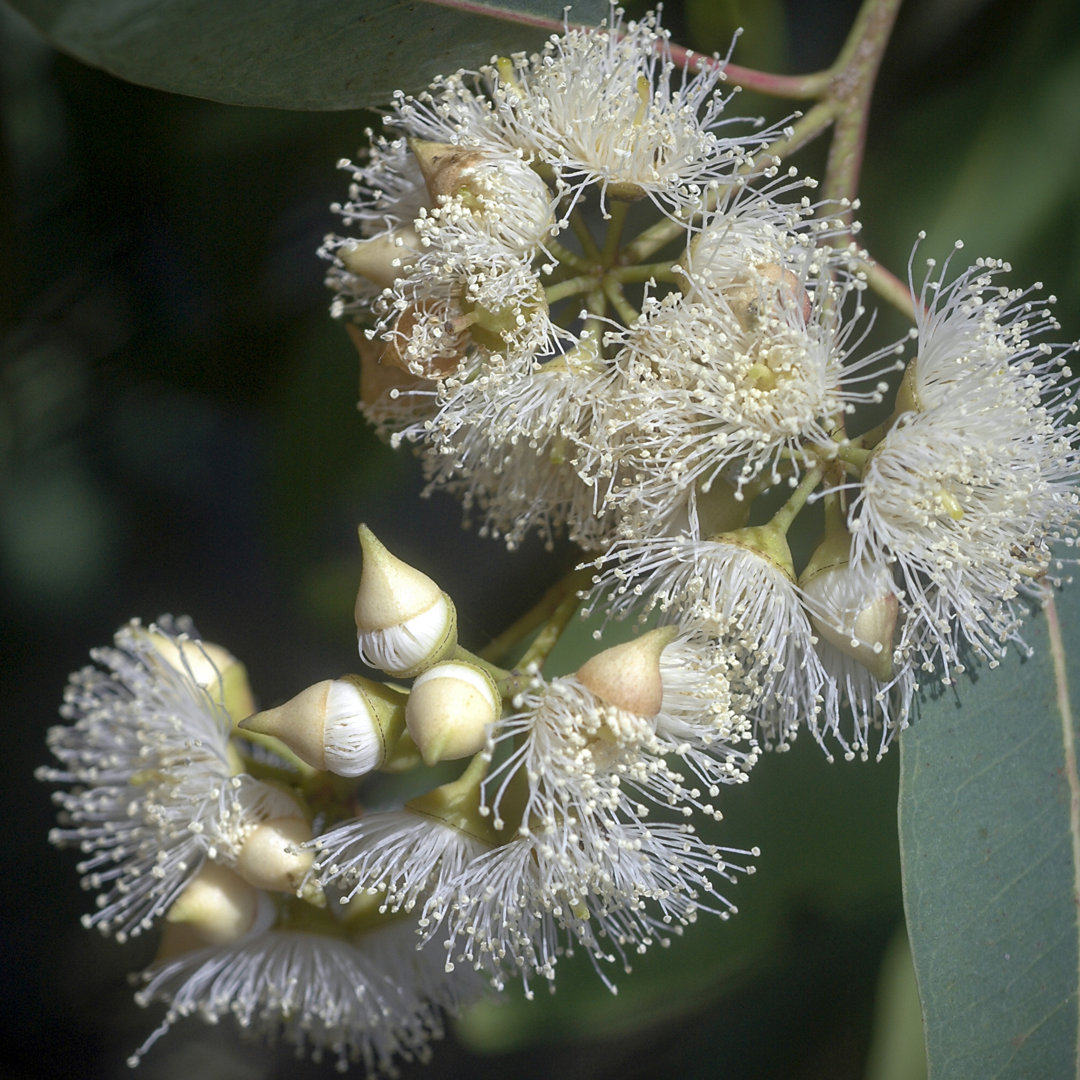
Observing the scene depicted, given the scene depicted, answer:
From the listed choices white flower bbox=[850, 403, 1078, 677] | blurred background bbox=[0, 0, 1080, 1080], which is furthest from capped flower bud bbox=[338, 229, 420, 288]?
white flower bbox=[850, 403, 1078, 677]

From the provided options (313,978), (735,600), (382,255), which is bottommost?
(313,978)

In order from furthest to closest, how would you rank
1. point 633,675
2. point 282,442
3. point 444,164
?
point 282,442 < point 444,164 < point 633,675

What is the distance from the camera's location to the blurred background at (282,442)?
4.50 feet

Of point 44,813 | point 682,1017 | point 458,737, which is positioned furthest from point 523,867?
point 44,813

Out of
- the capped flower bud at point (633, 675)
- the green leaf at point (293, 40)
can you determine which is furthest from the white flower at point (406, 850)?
the green leaf at point (293, 40)

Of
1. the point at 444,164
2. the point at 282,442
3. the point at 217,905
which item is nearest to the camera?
the point at 444,164

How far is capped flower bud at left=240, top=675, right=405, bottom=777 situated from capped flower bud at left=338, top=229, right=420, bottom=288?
1.34 ft

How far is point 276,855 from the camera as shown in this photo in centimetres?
100

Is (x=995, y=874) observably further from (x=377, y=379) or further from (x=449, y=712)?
(x=377, y=379)

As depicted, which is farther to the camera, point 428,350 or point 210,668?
point 210,668

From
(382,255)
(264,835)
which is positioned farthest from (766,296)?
(264,835)

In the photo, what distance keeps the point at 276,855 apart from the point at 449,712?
0.31 meters

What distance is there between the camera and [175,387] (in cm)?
151

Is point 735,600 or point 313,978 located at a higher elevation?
point 735,600
